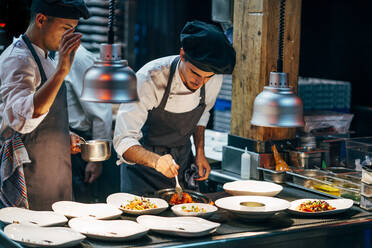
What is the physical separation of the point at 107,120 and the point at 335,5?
9.36 feet

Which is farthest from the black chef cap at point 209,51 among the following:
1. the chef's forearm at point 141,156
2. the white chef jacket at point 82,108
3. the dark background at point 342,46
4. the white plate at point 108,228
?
the dark background at point 342,46

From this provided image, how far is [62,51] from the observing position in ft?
9.36

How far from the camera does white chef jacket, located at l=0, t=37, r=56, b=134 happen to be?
3.05 metres

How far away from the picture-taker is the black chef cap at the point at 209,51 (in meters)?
3.31

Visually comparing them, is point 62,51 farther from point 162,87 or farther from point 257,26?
point 257,26

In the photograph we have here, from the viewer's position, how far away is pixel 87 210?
9.85ft

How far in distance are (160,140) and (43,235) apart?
1.43 m

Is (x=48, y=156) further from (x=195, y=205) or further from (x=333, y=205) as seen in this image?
(x=333, y=205)

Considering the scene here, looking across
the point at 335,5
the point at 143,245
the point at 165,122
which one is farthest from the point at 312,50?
the point at 143,245

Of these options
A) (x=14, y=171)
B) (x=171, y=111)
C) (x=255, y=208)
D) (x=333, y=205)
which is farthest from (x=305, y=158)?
(x=14, y=171)

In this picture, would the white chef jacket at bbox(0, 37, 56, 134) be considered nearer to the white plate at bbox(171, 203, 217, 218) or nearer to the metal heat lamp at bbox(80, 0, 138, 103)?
the metal heat lamp at bbox(80, 0, 138, 103)

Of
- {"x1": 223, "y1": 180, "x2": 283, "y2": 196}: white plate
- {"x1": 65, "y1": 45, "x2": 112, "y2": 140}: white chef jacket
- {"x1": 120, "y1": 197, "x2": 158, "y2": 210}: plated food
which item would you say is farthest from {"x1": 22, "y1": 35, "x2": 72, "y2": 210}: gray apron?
{"x1": 65, "y1": 45, "x2": 112, "y2": 140}: white chef jacket

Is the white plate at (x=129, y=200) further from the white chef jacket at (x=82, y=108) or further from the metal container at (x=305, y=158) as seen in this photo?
the white chef jacket at (x=82, y=108)

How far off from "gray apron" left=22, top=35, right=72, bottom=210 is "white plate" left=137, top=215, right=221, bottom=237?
911 millimetres
